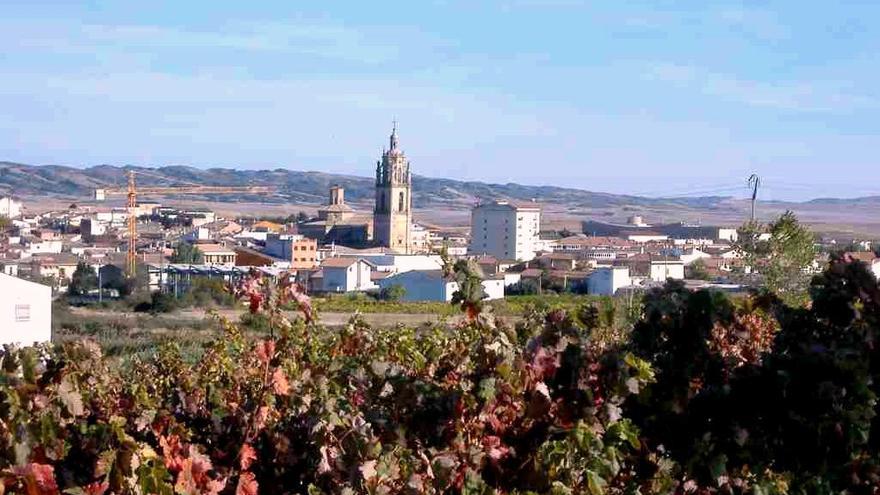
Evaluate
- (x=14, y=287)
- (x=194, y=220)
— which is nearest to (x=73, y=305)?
(x=14, y=287)

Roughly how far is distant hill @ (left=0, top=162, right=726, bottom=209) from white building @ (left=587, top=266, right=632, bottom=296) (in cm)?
10556

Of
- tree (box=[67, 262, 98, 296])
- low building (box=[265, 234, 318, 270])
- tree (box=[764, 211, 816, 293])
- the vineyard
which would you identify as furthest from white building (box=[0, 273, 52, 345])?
low building (box=[265, 234, 318, 270])

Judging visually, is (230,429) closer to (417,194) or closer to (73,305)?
(73,305)

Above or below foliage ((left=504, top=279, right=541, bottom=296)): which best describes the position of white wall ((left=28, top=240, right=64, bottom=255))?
below

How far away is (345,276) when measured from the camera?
169 feet

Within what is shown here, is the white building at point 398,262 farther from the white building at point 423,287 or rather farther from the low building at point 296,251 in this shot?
the white building at point 423,287

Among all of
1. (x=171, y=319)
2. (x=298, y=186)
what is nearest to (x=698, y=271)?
(x=171, y=319)

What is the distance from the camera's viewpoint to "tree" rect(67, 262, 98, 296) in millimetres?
44781

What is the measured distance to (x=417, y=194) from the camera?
173 meters

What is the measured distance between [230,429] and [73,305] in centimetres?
3683

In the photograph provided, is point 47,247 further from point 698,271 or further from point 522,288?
point 698,271

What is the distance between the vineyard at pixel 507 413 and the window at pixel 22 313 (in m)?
17.4

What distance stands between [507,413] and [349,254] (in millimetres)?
63268

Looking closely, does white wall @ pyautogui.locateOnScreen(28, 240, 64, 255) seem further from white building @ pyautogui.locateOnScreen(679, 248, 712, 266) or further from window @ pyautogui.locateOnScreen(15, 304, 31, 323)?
window @ pyautogui.locateOnScreen(15, 304, 31, 323)
